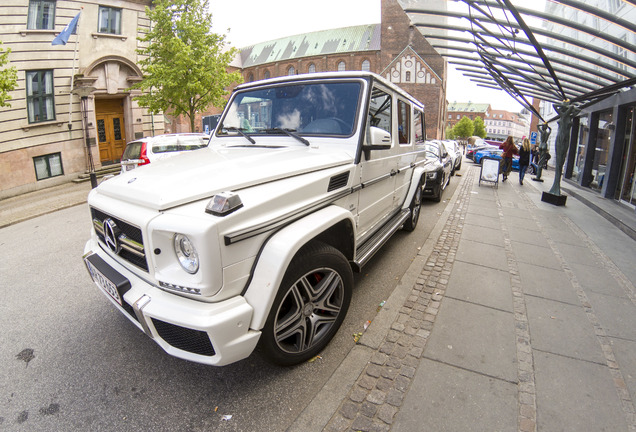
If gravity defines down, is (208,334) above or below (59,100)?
below

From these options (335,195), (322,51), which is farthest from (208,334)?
(322,51)

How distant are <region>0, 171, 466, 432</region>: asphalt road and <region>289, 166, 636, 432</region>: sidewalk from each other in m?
0.25

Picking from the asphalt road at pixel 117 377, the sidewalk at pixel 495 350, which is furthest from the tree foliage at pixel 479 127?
the asphalt road at pixel 117 377

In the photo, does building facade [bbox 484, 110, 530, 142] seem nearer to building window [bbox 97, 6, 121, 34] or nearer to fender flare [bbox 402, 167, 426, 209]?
building window [bbox 97, 6, 121, 34]

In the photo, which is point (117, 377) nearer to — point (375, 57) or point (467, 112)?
point (375, 57)

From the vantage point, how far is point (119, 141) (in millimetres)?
17328

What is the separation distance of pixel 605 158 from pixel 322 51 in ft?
168

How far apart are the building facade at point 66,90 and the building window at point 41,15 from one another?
0.03m

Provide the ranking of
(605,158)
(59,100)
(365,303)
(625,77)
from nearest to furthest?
(365,303)
(625,77)
(605,158)
(59,100)

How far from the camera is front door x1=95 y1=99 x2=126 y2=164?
54.1 feet

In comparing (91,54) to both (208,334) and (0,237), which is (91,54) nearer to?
(0,237)

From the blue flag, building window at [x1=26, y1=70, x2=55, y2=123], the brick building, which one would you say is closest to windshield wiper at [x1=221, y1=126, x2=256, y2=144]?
the blue flag

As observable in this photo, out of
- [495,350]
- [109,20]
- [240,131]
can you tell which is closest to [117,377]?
[240,131]

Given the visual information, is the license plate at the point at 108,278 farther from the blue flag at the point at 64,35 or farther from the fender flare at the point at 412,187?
the blue flag at the point at 64,35
